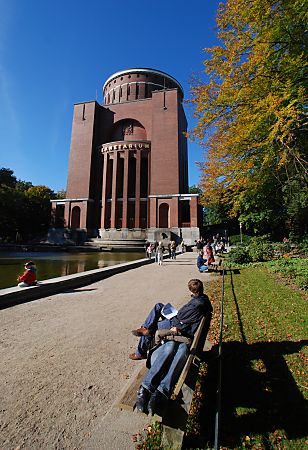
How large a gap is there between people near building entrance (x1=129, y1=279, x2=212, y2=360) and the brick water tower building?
32986mm

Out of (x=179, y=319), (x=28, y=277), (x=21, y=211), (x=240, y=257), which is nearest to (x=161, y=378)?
(x=179, y=319)

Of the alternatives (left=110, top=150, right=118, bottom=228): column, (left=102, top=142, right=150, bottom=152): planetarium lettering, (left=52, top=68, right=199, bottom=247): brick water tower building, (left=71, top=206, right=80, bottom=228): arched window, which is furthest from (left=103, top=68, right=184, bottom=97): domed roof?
(left=71, top=206, right=80, bottom=228): arched window

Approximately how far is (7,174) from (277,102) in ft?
183

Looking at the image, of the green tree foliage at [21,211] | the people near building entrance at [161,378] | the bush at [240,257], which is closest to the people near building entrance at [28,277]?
the people near building entrance at [161,378]

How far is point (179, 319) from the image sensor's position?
3346 mm

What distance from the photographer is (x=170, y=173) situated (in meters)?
39.4

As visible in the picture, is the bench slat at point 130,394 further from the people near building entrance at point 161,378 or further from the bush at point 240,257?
the bush at point 240,257

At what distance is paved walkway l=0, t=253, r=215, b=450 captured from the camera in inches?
89.3

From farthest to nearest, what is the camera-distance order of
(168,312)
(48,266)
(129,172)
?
(129,172), (48,266), (168,312)

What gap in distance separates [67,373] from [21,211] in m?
45.5

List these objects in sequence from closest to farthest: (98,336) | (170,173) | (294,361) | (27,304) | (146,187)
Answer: (294,361) → (98,336) → (27,304) → (170,173) → (146,187)

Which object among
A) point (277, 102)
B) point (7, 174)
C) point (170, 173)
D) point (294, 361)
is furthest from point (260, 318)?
point (7, 174)

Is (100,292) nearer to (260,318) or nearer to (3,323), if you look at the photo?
(3,323)

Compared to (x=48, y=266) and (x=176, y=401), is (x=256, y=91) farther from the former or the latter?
(x=48, y=266)
